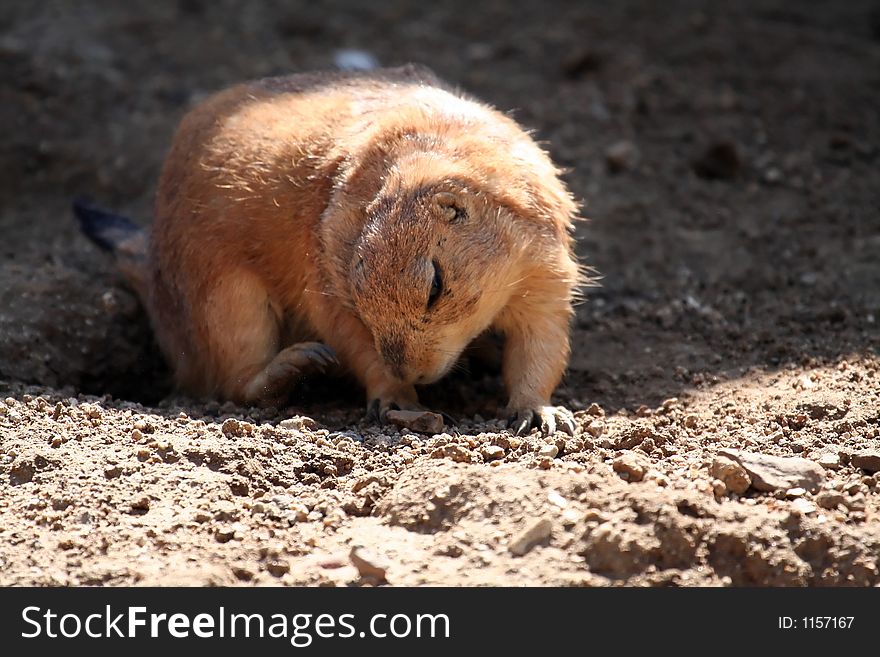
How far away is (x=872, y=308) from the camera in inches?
282

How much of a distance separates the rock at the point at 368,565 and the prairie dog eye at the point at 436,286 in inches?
58.9

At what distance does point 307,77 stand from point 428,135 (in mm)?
1603

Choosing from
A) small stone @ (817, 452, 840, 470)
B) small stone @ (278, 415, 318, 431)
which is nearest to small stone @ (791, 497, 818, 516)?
small stone @ (817, 452, 840, 470)

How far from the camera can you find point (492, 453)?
512 centimetres

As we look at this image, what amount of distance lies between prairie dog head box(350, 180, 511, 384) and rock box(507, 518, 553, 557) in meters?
1.44

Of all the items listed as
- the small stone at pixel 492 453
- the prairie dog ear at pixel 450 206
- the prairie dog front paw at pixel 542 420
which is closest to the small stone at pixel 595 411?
the prairie dog front paw at pixel 542 420

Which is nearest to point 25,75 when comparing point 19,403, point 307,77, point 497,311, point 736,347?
point 307,77

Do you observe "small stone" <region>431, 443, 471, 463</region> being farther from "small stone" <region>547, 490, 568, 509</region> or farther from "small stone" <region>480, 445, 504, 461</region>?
"small stone" <region>547, 490, 568, 509</region>

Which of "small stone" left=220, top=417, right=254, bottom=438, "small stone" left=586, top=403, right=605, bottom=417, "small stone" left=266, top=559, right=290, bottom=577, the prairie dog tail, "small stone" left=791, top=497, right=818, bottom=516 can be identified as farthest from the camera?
the prairie dog tail

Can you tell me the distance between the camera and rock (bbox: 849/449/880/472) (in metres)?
Answer: 4.89

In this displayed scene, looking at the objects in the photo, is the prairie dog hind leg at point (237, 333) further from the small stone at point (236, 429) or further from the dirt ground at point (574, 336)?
the small stone at point (236, 429)

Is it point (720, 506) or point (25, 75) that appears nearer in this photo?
point (720, 506)

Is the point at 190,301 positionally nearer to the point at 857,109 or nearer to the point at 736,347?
the point at 736,347

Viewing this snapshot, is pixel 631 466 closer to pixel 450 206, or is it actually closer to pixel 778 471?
pixel 778 471
